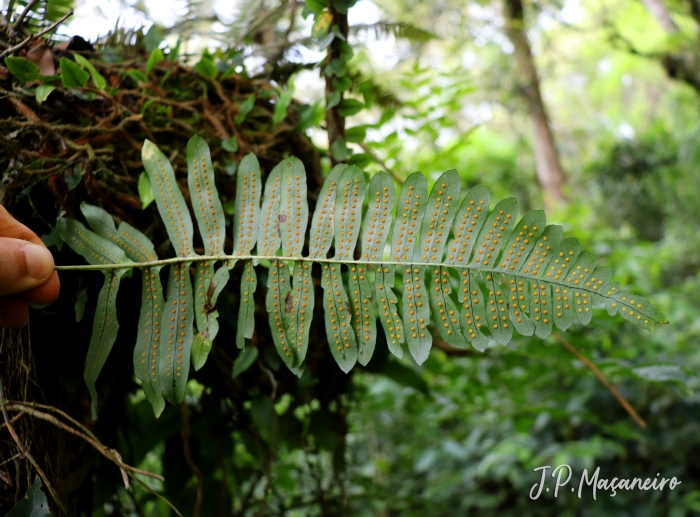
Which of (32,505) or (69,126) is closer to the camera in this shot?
(32,505)

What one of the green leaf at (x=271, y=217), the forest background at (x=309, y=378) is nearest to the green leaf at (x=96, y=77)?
the forest background at (x=309, y=378)

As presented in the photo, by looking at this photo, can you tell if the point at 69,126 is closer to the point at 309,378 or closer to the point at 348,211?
the point at 348,211

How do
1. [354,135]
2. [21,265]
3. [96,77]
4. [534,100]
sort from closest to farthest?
[21,265] < [96,77] < [354,135] < [534,100]

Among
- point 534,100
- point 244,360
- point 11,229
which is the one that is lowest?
point 244,360

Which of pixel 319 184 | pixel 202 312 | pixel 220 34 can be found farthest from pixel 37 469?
pixel 220 34

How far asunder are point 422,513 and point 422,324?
1.24 metres

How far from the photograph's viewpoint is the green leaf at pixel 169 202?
735 mm

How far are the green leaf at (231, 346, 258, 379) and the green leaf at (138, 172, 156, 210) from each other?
0.28 metres

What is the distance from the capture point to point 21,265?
0.60 m

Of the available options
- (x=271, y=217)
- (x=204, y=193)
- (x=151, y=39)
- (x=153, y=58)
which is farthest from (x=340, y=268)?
→ (x=151, y=39)

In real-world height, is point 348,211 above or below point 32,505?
above

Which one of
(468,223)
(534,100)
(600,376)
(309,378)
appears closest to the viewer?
(468,223)

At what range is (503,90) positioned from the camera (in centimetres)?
405

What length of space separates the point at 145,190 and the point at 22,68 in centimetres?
23
